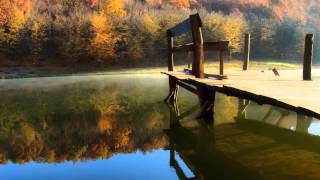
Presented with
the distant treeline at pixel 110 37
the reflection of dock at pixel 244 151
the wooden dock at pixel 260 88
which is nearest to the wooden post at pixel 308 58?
the wooden dock at pixel 260 88

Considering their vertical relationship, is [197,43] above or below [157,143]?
above

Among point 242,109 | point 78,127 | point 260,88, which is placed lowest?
point 78,127

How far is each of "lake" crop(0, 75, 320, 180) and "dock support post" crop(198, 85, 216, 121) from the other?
22 centimetres

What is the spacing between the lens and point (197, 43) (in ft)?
41.1

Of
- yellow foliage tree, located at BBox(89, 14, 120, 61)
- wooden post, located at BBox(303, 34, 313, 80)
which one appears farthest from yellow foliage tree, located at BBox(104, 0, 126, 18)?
wooden post, located at BBox(303, 34, 313, 80)

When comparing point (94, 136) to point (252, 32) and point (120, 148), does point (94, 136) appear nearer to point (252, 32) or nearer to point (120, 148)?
point (120, 148)

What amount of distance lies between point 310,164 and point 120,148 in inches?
175

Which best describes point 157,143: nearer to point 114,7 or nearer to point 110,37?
point 110,37

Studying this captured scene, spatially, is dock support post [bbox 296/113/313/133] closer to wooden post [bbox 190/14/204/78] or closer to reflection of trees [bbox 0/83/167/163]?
wooden post [bbox 190/14/204/78]

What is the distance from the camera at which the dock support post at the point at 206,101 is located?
12578 millimetres

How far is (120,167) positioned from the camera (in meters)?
8.90

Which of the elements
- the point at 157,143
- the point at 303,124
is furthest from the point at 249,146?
the point at 303,124

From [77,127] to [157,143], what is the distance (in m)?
3.58

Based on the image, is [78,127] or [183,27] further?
[183,27]
